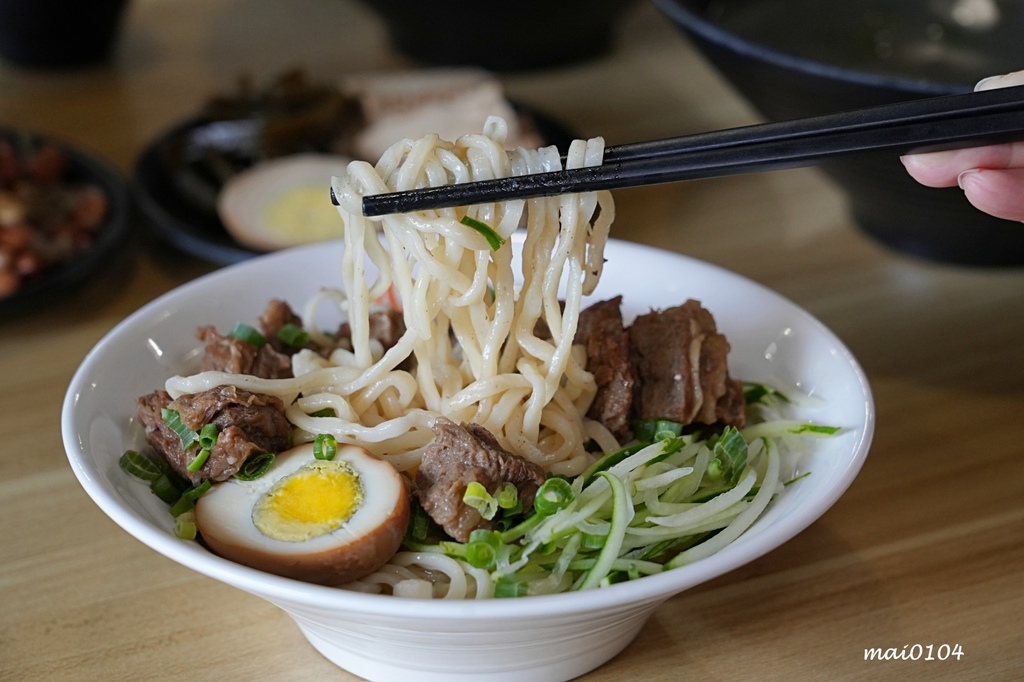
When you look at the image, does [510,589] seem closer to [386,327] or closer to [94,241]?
[386,327]

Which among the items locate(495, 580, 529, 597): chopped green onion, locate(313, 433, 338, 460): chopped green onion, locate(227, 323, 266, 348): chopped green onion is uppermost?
locate(227, 323, 266, 348): chopped green onion

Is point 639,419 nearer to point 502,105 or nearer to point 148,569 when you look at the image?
point 148,569

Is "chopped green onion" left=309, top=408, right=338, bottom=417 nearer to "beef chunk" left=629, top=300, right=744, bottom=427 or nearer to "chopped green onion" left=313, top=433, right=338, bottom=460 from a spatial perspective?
"chopped green onion" left=313, top=433, right=338, bottom=460

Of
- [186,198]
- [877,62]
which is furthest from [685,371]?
[186,198]

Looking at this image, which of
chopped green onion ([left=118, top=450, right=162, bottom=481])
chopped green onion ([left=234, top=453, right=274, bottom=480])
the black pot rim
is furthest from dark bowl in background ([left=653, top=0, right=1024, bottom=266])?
chopped green onion ([left=118, top=450, right=162, bottom=481])

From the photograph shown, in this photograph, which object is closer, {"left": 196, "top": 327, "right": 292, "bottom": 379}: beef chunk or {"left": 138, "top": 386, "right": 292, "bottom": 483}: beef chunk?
{"left": 138, "top": 386, "right": 292, "bottom": 483}: beef chunk

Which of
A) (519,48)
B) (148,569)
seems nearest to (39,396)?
(148,569)
